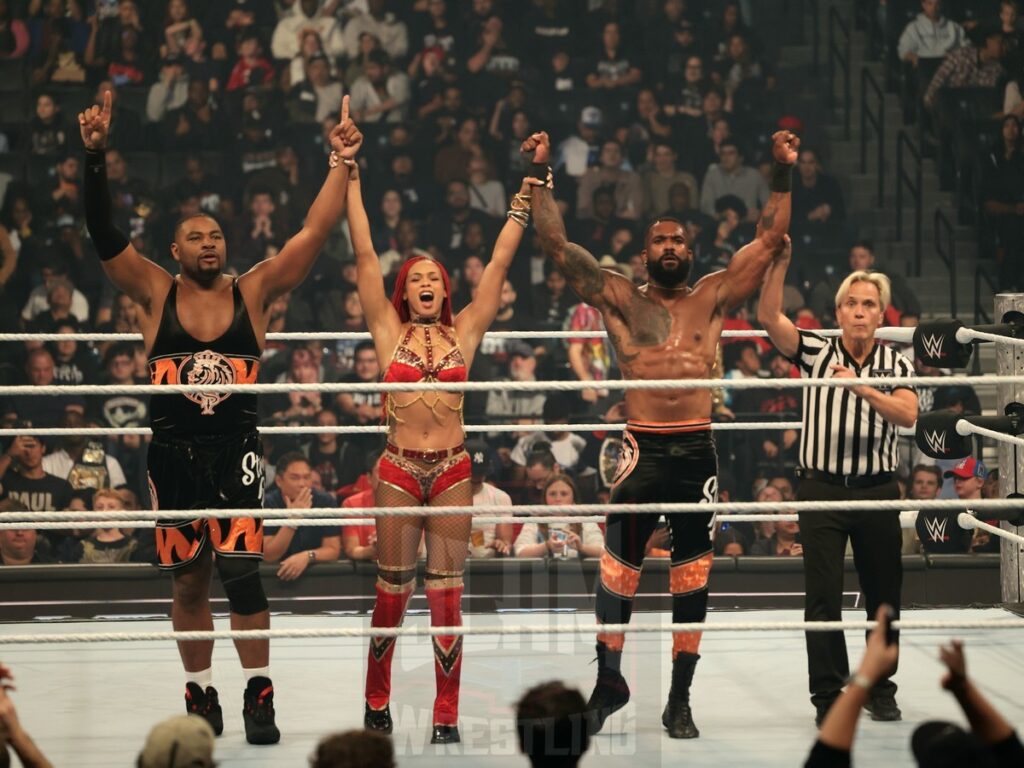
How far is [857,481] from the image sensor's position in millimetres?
4184

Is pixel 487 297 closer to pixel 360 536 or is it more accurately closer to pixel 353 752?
pixel 353 752

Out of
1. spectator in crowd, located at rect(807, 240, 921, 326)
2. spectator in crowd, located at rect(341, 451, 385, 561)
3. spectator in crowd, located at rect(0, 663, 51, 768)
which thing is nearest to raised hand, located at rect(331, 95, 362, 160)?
spectator in crowd, located at rect(341, 451, 385, 561)

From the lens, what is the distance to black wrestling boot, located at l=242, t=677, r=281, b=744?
12.5 feet

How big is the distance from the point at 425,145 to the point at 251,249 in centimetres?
145

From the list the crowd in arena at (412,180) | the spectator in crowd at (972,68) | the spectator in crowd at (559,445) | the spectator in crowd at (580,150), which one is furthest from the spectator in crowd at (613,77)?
the spectator in crowd at (559,445)

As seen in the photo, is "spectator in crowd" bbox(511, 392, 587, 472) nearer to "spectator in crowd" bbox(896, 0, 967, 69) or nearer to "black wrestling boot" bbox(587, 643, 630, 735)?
"black wrestling boot" bbox(587, 643, 630, 735)

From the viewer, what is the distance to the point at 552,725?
250 cm

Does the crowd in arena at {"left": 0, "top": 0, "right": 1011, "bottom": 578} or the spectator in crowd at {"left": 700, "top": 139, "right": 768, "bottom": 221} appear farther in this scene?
the spectator in crowd at {"left": 700, "top": 139, "right": 768, "bottom": 221}

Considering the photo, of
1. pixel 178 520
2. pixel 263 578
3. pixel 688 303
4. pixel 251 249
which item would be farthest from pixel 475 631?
pixel 251 249

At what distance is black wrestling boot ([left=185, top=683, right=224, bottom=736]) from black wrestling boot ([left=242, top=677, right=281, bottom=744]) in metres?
0.09

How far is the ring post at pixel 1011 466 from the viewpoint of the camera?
197 inches

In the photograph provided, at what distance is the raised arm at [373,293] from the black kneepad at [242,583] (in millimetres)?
683

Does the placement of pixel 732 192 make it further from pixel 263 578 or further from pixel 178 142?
pixel 263 578

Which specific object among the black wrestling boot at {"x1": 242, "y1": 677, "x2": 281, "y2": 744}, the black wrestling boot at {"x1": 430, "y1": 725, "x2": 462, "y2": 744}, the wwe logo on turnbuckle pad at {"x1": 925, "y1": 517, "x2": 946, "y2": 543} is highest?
the wwe logo on turnbuckle pad at {"x1": 925, "y1": 517, "x2": 946, "y2": 543}
